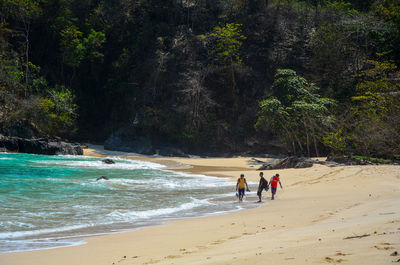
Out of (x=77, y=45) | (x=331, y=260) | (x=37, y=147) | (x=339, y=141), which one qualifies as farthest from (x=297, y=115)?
(x=77, y=45)

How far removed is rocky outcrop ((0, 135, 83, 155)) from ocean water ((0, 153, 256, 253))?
39.7ft

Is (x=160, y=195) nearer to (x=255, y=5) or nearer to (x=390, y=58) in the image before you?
(x=390, y=58)

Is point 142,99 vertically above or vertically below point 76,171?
above

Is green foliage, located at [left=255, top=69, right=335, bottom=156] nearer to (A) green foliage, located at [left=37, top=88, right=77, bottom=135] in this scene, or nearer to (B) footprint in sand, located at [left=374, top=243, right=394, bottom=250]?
(A) green foliage, located at [left=37, top=88, right=77, bottom=135]

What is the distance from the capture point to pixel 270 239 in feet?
18.3

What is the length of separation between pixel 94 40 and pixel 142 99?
8146 mm

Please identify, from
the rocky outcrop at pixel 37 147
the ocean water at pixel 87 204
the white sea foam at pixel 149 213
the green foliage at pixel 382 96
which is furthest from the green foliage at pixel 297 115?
the white sea foam at pixel 149 213

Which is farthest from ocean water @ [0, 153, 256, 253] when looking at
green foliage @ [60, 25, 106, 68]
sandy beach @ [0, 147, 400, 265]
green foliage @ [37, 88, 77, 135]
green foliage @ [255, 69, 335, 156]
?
green foliage @ [60, 25, 106, 68]

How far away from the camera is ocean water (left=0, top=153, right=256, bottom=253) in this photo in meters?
7.66

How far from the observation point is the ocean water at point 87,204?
766 centimetres

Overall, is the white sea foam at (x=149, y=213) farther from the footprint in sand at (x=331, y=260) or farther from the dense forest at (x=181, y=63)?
the dense forest at (x=181, y=63)

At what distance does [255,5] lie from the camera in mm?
39031

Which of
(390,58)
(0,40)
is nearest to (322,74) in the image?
(390,58)

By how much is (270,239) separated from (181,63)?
104 ft
